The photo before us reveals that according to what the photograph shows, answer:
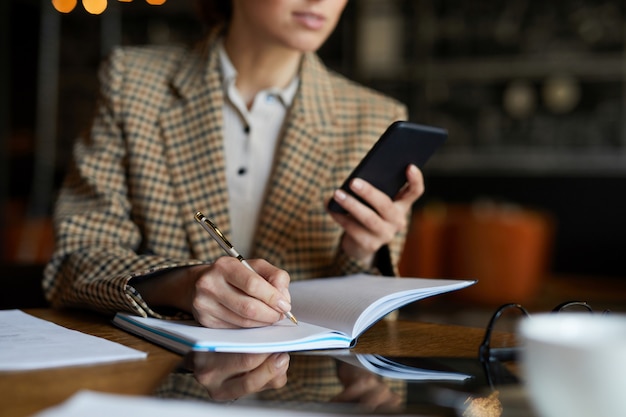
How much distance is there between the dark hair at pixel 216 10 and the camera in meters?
1.76

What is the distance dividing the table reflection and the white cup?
0.10 metres

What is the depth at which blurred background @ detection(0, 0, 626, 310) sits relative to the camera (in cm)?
533

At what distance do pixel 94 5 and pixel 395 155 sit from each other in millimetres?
4892

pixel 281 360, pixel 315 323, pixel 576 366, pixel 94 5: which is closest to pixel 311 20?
pixel 315 323

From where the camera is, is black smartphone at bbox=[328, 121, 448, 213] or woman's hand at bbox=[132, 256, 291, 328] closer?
woman's hand at bbox=[132, 256, 291, 328]

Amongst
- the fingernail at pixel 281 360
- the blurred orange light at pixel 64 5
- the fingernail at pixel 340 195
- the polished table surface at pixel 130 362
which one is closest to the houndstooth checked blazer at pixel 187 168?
the fingernail at pixel 340 195

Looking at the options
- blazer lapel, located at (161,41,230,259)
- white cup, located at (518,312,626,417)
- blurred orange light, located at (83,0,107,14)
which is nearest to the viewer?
white cup, located at (518,312,626,417)

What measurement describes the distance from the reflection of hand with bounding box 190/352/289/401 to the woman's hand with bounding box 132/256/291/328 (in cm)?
11

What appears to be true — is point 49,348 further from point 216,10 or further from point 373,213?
point 216,10

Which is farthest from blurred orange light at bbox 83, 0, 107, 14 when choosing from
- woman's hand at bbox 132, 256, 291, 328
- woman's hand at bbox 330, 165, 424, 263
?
woman's hand at bbox 132, 256, 291, 328

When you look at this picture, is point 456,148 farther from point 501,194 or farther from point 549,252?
point 549,252

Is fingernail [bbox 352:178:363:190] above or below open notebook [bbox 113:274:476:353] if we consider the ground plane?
above

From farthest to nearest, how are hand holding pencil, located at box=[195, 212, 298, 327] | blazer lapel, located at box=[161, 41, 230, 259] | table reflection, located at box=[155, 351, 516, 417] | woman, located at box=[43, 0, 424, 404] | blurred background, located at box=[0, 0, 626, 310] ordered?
blurred background, located at box=[0, 0, 626, 310] → blazer lapel, located at box=[161, 41, 230, 259] → woman, located at box=[43, 0, 424, 404] → hand holding pencil, located at box=[195, 212, 298, 327] → table reflection, located at box=[155, 351, 516, 417]

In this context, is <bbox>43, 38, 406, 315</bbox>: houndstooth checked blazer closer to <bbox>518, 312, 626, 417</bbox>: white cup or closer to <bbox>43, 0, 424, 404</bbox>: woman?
<bbox>43, 0, 424, 404</bbox>: woman
